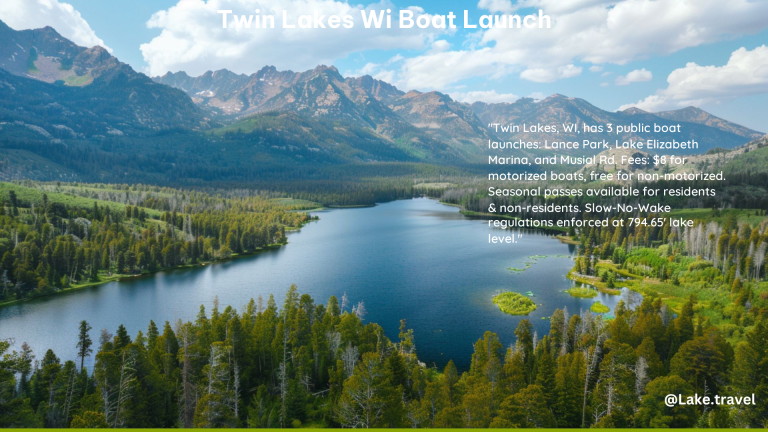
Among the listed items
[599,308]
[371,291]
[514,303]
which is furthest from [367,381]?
[599,308]

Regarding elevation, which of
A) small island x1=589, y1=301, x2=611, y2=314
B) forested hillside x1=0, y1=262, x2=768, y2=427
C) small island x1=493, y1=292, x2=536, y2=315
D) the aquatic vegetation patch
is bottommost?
small island x1=589, y1=301, x2=611, y2=314

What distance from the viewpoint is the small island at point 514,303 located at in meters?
88.5

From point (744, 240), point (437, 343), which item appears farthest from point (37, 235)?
point (744, 240)

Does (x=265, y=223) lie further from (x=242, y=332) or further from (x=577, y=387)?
(x=577, y=387)

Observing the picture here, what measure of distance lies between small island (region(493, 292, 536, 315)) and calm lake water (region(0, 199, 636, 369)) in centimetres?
191

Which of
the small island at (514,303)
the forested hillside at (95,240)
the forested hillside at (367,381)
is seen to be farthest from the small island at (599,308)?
the forested hillside at (95,240)

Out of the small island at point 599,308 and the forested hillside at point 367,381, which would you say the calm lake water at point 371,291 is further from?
the forested hillside at point 367,381

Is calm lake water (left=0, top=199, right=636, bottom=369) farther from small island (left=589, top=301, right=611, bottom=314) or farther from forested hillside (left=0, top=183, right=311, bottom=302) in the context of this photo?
forested hillside (left=0, top=183, right=311, bottom=302)

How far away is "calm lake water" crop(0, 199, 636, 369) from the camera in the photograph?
80.5 metres

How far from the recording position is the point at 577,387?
48.2 meters

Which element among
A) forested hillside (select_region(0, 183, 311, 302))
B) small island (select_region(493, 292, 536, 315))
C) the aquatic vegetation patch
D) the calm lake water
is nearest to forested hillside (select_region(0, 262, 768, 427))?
the calm lake water

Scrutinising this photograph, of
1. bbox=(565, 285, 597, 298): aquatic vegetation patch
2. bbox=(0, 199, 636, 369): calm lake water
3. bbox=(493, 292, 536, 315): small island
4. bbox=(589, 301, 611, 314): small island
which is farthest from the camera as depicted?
bbox=(565, 285, 597, 298): aquatic vegetation patch

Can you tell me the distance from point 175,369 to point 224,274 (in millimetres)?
78098

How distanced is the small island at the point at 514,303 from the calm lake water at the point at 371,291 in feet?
6.25
